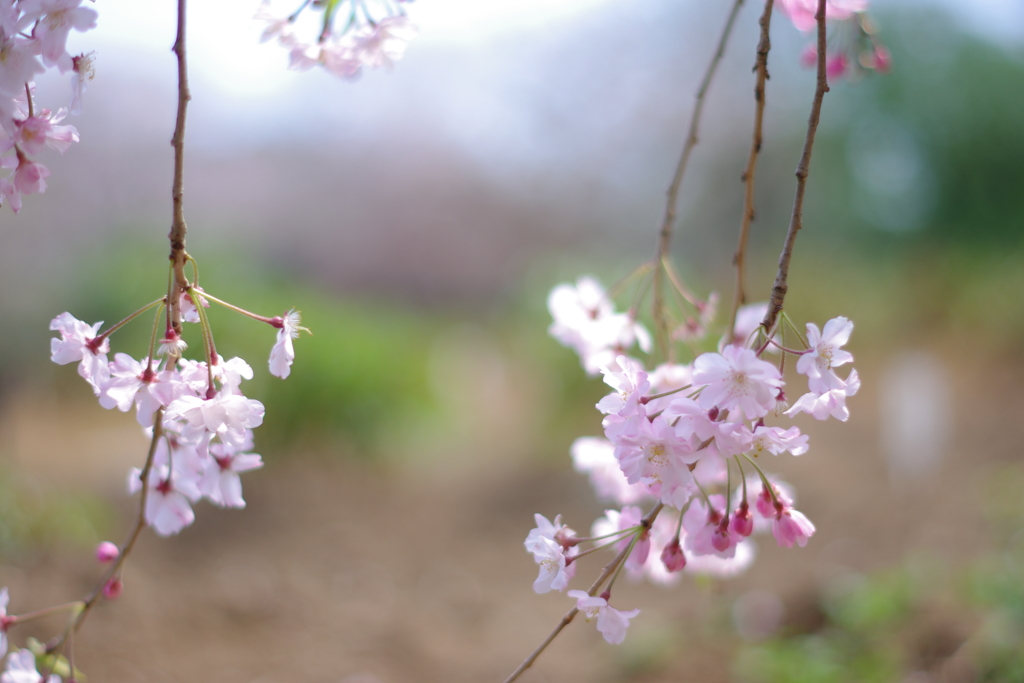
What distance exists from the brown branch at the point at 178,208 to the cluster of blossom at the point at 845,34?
0.50 meters

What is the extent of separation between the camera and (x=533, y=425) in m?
3.14

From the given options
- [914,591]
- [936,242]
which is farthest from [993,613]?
[936,242]

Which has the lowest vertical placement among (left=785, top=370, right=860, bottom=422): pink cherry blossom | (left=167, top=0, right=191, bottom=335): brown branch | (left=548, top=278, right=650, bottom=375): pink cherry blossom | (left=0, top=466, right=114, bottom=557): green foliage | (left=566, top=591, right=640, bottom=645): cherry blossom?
(left=566, top=591, right=640, bottom=645): cherry blossom

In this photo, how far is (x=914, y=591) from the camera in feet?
4.89

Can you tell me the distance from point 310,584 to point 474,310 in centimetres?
508

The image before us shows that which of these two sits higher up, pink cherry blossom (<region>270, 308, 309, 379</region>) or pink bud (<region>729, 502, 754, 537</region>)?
pink cherry blossom (<region>270, 308, 309, 379</region>)

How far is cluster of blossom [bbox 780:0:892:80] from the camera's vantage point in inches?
26.7

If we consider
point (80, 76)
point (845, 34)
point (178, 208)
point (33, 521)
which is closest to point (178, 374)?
point (178, 208)

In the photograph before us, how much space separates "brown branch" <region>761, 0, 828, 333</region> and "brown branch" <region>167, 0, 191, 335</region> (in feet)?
1.20

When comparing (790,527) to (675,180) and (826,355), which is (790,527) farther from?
(675,180)

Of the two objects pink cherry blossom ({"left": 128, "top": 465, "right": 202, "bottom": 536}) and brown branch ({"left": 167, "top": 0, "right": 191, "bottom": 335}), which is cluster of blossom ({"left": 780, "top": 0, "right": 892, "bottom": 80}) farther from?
pink cherry blossom ({"left": 128, "top": 465, "right": 202, "bottom": 536})

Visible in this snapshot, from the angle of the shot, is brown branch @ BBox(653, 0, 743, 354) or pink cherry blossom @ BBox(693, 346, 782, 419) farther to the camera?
brown branch @ BBox(653, 0, 743, 354)

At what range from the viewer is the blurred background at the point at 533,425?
1.52m

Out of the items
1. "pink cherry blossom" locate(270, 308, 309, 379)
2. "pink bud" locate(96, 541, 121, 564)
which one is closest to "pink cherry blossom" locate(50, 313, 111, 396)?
"pink cherry blossom" locate(270, 308, 309, 379)
